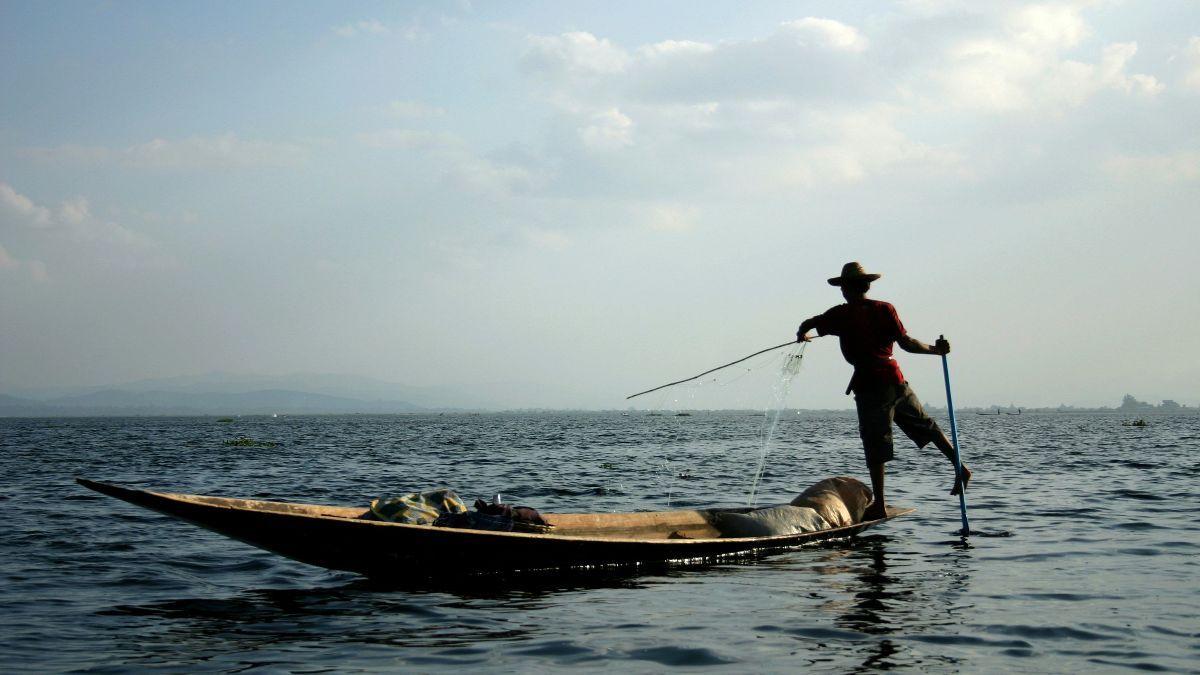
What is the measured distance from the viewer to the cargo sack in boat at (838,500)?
37.8 feet

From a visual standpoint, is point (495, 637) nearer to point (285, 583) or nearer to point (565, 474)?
point (285, 583)

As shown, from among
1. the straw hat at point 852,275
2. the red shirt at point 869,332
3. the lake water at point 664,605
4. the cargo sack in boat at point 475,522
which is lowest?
the lake water at point 664,605

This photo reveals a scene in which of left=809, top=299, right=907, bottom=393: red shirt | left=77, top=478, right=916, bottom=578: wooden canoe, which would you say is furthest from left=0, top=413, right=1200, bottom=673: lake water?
left=809, top=299, right=907, bottom=393: red shirt

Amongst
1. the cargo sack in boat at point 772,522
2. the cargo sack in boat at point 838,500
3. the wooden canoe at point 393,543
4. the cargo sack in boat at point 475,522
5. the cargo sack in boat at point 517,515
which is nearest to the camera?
the wooden canoe at point 393,543

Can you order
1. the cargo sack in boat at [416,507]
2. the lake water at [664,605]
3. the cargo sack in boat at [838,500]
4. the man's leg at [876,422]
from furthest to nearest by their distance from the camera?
the cargo sack in boat at [838,500] < the man's leg at [876,422] < the cargo sack in boat at [416,507] < the lake water at [664,605]

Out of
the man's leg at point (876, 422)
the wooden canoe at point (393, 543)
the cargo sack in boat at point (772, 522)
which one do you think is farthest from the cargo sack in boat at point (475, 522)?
the man's leg at point (876, 422)

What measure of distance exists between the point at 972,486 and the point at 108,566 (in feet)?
50.3

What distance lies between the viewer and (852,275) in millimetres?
11125

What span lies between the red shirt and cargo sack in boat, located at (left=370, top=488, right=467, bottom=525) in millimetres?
4689

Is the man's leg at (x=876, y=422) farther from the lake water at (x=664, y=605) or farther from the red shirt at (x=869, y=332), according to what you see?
the lake water at (x=664, y=605)

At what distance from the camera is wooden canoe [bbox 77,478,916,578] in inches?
301

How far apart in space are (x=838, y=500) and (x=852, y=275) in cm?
282

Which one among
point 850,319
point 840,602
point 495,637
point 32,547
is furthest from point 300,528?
point 850,319

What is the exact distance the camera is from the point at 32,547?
Result: 36.9ft
